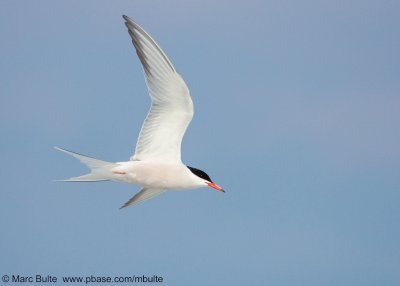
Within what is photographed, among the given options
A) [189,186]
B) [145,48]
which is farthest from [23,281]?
[145,48]

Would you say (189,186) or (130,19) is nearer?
(130,19)

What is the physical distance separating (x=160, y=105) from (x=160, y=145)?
24.2 inches

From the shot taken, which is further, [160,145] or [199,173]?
[199,173]

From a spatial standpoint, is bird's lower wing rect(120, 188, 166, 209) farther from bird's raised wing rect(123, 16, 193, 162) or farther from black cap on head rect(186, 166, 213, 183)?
bird's raised wing rect(123, 16, 193, 162)

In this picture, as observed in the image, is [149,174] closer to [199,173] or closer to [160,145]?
[160,145]

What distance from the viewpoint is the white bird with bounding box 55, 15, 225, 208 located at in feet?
35.7

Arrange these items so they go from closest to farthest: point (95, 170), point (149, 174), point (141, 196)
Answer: point (95, 170)
point (149, 174)
point (141, 196)

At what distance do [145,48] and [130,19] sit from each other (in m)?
0.45

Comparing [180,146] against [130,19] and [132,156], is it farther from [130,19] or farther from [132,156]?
[130,19]

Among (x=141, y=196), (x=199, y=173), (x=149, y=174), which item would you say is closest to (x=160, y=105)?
(x=149, y=174)

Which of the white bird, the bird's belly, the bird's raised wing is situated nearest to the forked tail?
the white bird

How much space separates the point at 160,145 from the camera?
37.9ft

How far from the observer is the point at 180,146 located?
457 inches

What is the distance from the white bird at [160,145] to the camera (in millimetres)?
10883
